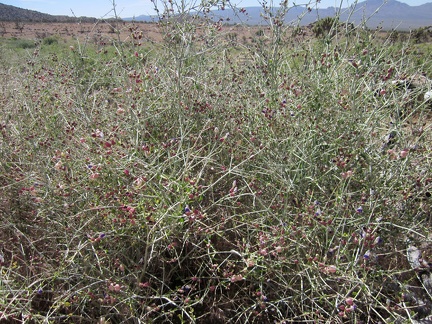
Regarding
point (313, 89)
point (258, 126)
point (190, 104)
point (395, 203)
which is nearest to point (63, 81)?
point (190, 104)

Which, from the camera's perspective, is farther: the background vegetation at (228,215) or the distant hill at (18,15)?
the distant hill at (18,15)

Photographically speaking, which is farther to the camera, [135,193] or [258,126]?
[258,126]

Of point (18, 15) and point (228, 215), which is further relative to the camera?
point (18, 15)

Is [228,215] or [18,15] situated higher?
[18,15]

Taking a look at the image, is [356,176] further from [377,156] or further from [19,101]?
[19,101]

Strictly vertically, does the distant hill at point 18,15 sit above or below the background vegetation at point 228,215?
above

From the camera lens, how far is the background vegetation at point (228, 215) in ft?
5.62

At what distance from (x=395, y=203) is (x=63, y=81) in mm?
2907

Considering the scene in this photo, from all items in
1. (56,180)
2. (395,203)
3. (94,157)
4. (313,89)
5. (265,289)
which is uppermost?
(313,89)

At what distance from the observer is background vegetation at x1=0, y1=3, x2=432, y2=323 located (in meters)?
1.71

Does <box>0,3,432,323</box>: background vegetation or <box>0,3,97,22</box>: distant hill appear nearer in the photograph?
<box>0,3,432,323</box>: background vegetation

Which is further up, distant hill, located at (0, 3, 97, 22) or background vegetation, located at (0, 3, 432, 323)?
distant hill, located at (0, 3, 97, 22)

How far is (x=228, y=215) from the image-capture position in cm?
216

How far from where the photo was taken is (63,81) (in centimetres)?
336
